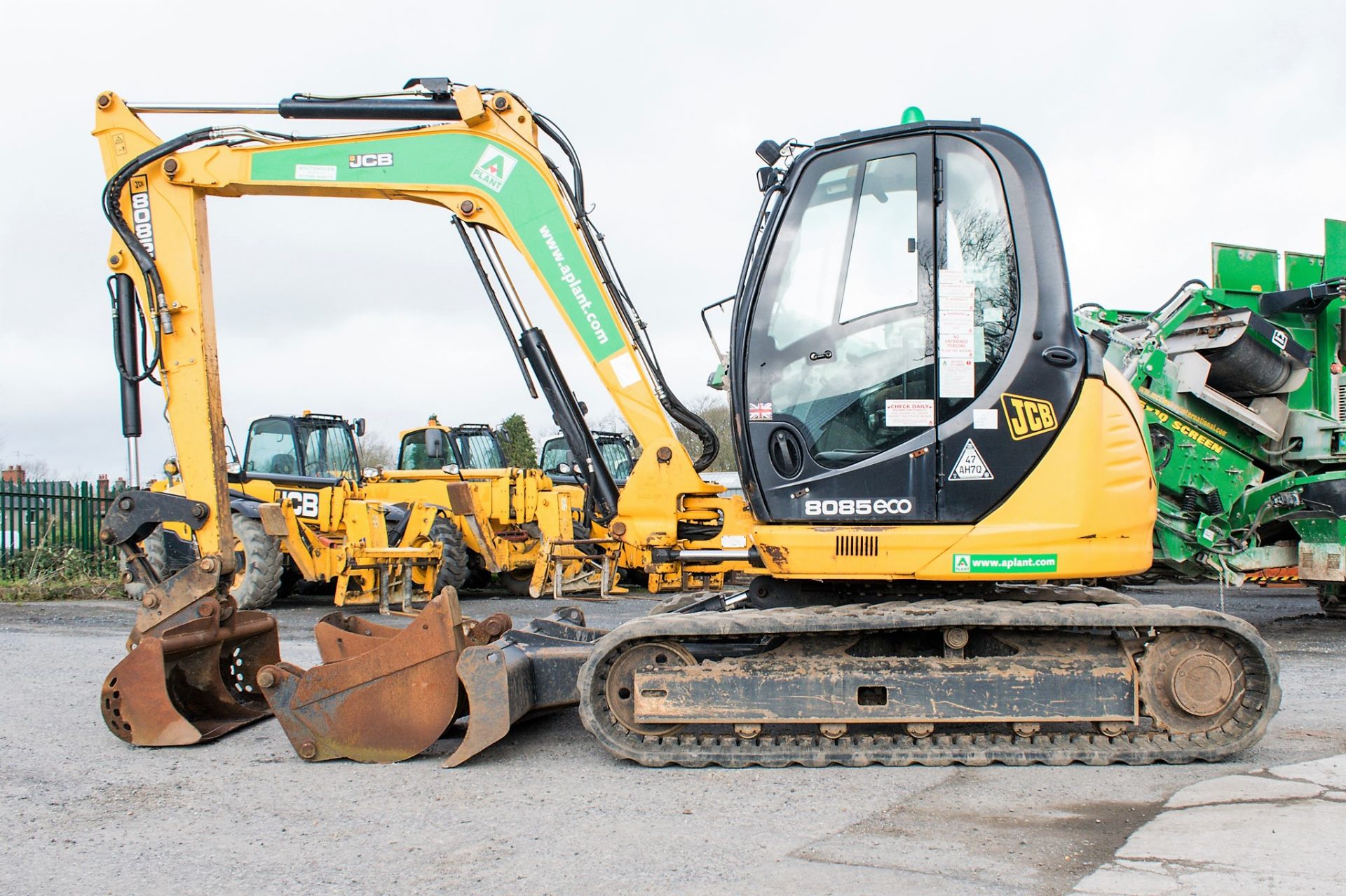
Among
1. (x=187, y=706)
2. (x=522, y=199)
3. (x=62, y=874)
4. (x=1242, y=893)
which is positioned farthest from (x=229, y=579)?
(x=1242, y=893)

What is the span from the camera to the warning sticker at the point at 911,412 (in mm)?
4613

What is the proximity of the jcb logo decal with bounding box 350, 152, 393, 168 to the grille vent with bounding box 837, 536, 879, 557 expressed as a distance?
3022mm

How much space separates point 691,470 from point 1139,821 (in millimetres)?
2452

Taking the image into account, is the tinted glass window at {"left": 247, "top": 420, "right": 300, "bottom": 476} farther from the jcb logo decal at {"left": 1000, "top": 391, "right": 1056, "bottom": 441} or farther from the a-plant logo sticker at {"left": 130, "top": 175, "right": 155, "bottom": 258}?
the jcb logo decal at {"left": 1000, "top": 391, "right": 1056, "bottom": 441}

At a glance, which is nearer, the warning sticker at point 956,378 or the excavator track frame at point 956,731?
the excavator track frame at point 956,731

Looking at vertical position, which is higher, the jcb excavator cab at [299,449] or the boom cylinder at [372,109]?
the boom cylinder at [372,109]

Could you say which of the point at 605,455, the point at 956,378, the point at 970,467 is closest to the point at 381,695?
the point at 970,467

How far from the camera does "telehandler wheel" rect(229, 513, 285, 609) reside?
12148mm

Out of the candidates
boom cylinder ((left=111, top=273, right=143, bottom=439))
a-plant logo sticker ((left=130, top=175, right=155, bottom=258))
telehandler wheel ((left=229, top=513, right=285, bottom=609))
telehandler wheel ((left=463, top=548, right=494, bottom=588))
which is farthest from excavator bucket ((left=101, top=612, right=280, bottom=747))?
telehandler wheel ((left=463, top=548, right=494, bottom=588))

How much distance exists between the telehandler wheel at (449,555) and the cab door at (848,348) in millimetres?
8372

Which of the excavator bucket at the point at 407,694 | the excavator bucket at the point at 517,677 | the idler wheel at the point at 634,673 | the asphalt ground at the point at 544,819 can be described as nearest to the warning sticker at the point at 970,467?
the asphalt ground at the point at 544,819

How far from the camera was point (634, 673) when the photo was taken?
15.4ft

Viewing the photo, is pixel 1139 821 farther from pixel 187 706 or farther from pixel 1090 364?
pixel 187 706

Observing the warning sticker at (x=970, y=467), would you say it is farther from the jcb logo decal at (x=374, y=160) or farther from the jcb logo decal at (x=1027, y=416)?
the jcb logo decal at (x=374, y=160)
